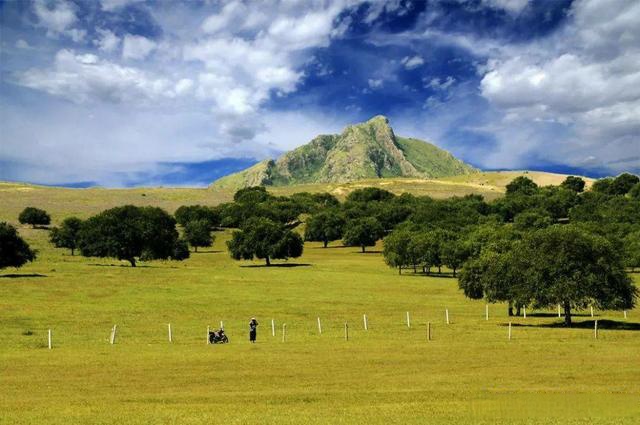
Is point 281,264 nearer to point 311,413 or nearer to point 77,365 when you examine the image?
point 77,365

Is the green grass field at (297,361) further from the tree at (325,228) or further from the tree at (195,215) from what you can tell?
the tree at (195,215)

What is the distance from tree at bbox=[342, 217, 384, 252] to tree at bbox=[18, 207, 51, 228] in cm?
8510

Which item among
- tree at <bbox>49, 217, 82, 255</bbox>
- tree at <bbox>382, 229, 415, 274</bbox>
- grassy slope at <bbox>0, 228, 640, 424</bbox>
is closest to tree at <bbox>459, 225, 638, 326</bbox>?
grassy slope at <bbox>0, 228, 640, 424</bbox>

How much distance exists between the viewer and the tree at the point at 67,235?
145000 millimetres

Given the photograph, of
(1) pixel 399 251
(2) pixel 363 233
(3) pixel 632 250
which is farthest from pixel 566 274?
(2) pixel 363 233

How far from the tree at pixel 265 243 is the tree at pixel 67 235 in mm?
38648

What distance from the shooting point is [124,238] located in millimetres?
124250

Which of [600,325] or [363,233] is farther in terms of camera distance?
[363,233]

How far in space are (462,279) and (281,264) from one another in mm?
64753

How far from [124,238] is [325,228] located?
2986 inches

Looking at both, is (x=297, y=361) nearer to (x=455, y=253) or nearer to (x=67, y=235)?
(x=455, y=253)

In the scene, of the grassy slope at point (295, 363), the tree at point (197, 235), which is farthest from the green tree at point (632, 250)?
the tree at point (197, 235)

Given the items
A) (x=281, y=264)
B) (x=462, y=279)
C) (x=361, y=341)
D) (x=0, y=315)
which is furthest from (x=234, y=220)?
(x=361, y=341)

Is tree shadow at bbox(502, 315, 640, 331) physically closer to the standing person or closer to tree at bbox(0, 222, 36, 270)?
the standing person
